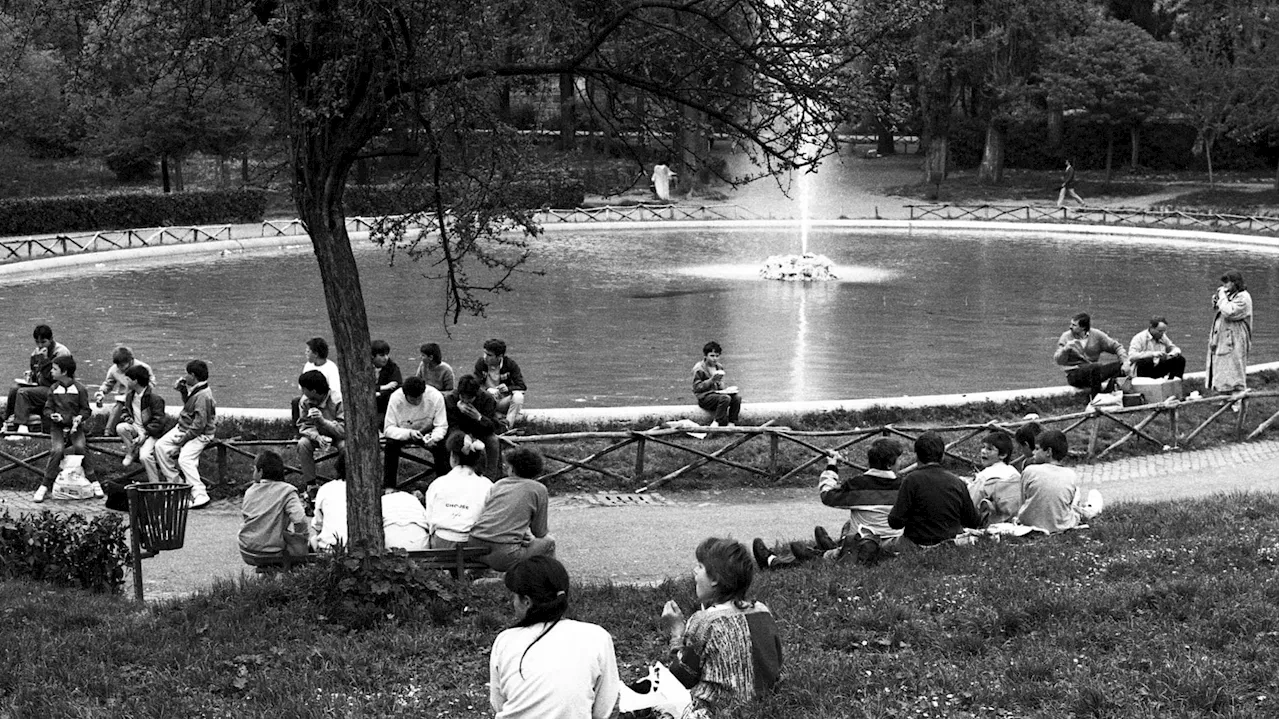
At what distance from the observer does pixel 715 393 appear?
49.1 feet

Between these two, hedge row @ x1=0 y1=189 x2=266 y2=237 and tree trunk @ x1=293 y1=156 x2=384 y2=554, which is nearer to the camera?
tree trunk @ x1=293 y1=156 x2=384 y2=554

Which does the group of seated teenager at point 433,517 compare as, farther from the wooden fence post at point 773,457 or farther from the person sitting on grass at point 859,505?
the wooden fence post at point 773,457

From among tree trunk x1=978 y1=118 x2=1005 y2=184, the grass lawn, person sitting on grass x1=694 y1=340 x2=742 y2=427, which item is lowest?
the grass lawn

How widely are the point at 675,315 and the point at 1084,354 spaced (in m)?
9.69

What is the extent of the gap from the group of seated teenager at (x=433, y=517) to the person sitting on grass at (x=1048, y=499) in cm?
340

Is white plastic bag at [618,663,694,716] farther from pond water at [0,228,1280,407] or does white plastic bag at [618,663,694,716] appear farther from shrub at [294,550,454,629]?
pond water at [0,228,1280,407]

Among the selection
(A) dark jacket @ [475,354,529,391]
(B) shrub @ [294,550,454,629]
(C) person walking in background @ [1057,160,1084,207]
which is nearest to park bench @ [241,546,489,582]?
(B) shrub @ [294,550,454,629]

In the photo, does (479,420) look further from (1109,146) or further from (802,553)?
(1109,146)

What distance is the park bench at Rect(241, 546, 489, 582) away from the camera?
32.0 ft

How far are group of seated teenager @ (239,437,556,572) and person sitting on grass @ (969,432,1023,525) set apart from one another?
315cm

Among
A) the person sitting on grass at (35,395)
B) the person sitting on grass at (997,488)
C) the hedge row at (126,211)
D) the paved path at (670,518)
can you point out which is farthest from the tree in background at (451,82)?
the hedge row at (126,211)

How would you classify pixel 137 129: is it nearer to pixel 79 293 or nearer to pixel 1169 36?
pixel 79 293

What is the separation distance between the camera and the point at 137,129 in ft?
154

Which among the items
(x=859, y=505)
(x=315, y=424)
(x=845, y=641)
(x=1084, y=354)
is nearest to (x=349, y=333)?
(x=845, y=641)
